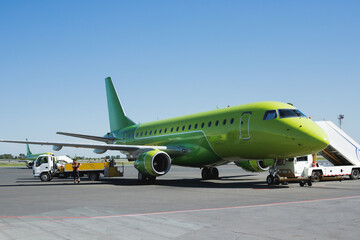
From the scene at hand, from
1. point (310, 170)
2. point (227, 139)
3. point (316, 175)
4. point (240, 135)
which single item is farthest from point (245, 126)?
point (316, 175)

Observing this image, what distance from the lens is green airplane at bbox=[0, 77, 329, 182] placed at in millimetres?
16984

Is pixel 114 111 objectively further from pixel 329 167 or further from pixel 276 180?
pixel 329 167

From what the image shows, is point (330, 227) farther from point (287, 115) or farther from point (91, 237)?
point (287, 115)

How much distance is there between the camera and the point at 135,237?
6598mm

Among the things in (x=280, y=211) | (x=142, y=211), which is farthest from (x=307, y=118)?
(x=142, y=211)

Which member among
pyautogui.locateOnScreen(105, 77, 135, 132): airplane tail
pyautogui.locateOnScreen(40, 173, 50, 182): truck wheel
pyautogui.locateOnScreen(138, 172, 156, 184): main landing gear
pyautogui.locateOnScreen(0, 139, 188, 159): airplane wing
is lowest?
pyautogui.locateOnScreen(40, 173, 50, 182): truck wheel

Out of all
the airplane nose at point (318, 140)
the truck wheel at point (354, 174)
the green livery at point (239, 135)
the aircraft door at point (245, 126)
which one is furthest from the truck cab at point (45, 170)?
the truck wheel at point (354, 174)

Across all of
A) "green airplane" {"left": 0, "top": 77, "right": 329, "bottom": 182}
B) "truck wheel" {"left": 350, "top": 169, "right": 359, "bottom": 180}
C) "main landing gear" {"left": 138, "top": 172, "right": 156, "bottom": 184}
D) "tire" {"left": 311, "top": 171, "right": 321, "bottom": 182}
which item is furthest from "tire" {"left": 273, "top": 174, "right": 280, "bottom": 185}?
"truck wheel" {"left": 350, "top": 169, "right": 359, "bottom": 180}

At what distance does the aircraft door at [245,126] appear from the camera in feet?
60.5

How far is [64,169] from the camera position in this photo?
2642cm

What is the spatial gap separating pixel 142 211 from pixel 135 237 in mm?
3350

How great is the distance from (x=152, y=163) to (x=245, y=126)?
5580 millimetres

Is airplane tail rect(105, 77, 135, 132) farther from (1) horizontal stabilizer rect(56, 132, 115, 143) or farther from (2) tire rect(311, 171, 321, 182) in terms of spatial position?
(2) tire rect(311, 171, 321, 182)

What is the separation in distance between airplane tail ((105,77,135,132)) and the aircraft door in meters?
15.2
